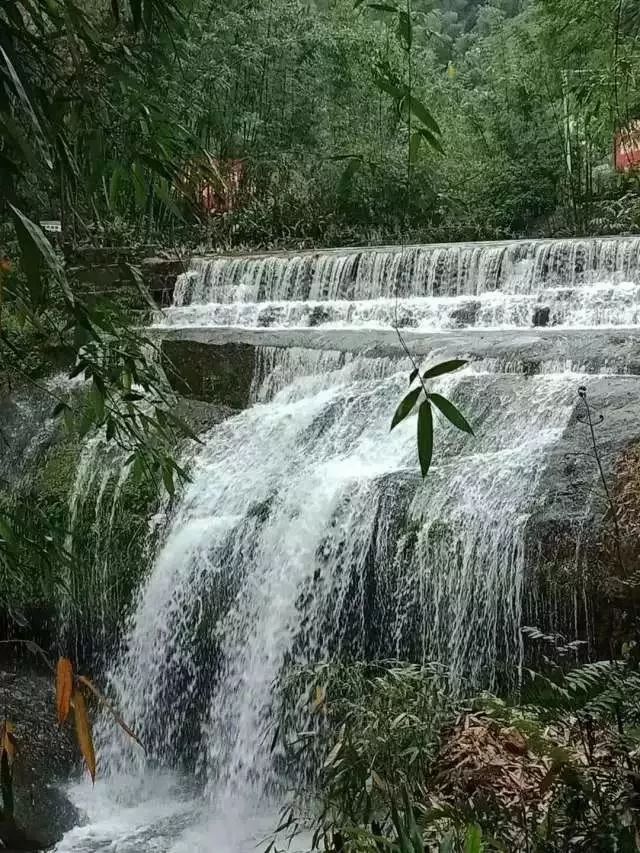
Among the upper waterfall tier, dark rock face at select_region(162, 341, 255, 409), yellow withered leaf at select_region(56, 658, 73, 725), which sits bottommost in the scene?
yellow withered leaf at select_region(56, 658, 73, 725)

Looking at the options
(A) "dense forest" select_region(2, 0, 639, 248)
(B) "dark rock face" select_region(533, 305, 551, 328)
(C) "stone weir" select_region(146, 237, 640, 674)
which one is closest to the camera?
(C) "stone weir" select_region(146, 237, 640, 674)

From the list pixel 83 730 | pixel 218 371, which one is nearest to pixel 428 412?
pixel 83 730

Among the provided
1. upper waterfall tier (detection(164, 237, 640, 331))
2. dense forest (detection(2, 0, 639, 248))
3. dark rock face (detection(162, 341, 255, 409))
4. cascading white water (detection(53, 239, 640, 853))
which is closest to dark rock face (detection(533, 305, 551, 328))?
upper waterfall tier (detection(164, 237, 640, 331))

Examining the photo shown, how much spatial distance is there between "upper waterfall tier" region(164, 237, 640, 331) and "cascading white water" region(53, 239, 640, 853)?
1919mm

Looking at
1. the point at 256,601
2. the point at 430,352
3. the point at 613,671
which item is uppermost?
the point at 430,352

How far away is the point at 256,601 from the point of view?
5297 millimetres

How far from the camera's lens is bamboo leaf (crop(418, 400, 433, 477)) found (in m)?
1.30

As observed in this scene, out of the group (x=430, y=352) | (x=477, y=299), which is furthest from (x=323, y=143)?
(x=430, y=352)

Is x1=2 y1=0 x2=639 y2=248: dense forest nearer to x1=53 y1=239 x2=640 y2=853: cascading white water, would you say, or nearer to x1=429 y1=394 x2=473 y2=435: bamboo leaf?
x1=53 y1=239 x2=640 y2=853: cascading white water

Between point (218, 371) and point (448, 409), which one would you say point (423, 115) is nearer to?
point (448, 409)

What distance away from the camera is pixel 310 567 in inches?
204

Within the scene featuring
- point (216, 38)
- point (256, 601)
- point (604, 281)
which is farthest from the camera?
point (216, 38)

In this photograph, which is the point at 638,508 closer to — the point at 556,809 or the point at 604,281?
the point at 556,809

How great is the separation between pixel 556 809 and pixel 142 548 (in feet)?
12.7
